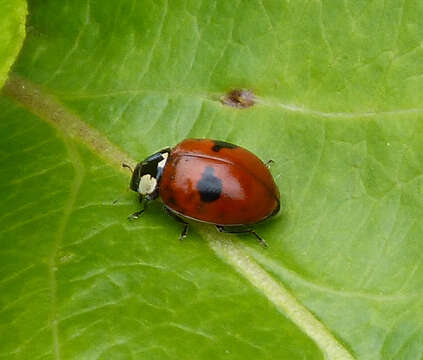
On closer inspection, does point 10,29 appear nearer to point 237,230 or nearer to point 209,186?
point 209,186

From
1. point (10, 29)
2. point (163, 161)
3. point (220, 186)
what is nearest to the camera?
point (10, 29)

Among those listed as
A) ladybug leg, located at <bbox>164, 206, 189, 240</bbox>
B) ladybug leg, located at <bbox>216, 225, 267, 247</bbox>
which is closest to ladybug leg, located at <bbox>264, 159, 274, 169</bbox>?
ladybug leg, located at <bbox>216, 225, 267, 247</bbox>

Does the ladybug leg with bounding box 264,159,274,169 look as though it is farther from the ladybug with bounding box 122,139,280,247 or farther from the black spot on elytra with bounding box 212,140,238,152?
the black spot on elytra with bounding box 212,140,238,152

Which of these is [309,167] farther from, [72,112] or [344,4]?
[72,112]

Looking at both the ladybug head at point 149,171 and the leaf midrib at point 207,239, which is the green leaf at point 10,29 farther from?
the ladybug head at point 149,171

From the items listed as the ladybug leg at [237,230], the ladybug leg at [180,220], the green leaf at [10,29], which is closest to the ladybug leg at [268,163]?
the ladybug leg at [237,230]

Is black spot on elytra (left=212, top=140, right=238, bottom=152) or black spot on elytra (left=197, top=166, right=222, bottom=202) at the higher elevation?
black spot on elytra (left=212, top=140, right=238, bottom=152)

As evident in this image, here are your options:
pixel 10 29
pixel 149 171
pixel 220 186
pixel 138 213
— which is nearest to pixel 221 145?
pixel 220 186
